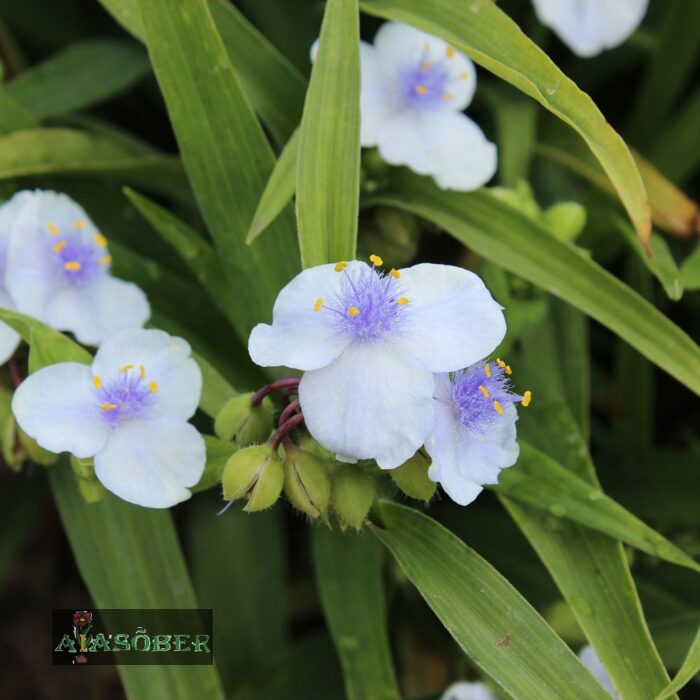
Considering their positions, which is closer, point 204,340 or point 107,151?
point 204,340

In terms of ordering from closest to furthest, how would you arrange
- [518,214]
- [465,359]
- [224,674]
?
[465,359] → [518,214] → [224,674]

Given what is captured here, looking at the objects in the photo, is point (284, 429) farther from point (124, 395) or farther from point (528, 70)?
point (528, 70)

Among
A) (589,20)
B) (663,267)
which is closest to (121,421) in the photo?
(663,267)

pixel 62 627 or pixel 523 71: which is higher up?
pixel 523 71

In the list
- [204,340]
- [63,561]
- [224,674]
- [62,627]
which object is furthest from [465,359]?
[63,561]

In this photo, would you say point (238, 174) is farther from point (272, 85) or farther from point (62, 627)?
point (62, 627)

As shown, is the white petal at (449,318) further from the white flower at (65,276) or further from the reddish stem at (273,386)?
the white flower at (65,276)
